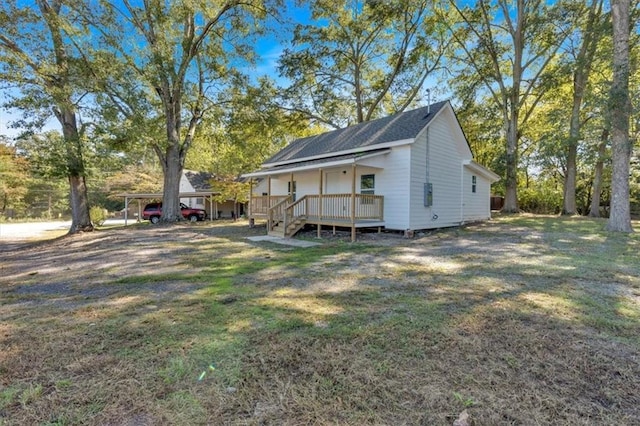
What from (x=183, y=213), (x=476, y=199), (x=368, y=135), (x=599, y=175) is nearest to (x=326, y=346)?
(x=368, y=135)

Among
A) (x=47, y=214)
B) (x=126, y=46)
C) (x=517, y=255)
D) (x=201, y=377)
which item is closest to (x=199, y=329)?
(x=201, y=377)

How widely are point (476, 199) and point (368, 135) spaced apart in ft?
23.2

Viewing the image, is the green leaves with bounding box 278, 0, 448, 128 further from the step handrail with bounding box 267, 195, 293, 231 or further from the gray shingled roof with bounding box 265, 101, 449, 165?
the step handrail with bounding box 267, 195, 293, 231

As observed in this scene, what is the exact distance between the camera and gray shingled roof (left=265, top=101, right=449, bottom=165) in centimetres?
1299

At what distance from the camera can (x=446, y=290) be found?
5031mm

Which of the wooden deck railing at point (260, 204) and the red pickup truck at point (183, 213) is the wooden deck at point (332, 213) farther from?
the red pickup truck at point (183, 213)

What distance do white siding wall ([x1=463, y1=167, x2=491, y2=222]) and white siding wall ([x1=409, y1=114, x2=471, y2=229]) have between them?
94 centimetres

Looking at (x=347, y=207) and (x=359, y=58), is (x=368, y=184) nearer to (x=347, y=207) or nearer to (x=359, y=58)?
(x=347, y=207)

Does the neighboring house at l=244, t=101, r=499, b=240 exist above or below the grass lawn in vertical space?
above

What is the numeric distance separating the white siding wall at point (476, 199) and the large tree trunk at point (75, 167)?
702 inches

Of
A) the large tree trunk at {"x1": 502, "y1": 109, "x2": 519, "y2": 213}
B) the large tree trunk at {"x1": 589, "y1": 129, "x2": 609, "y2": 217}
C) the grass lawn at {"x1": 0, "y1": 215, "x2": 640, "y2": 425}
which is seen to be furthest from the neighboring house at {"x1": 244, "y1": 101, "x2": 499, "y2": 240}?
the large tree trunk at {"x1": 589, "y1": 129, "x2": 609, "y2": 217}

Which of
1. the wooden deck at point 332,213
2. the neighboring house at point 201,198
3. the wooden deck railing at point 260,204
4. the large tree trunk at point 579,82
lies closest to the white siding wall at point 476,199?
the large tree trunk at point 579,82

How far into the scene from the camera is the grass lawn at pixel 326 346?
2273 mm

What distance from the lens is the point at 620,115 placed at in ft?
36.1
